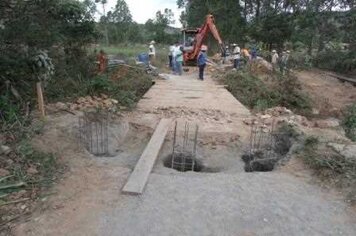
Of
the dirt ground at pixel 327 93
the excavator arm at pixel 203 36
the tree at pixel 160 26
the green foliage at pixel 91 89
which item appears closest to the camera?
the green foliage at pixel 91 89

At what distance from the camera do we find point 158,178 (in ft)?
17.7

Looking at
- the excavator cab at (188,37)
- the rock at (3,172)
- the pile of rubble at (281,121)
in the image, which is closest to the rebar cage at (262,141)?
the pile of rubble at (281,121)

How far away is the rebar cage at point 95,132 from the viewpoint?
22.6 feet

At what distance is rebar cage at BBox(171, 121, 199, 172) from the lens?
266 inches

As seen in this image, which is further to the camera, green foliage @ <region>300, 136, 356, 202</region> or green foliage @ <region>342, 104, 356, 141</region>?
green foliage @ <region>342, 104, 356, 141</region>

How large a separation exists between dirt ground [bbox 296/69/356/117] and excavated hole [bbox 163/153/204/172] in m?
6.02

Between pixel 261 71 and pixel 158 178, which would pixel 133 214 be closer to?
pixel 158 178

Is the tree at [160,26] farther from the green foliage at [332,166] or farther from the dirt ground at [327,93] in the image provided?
the green foliage at [332,166]

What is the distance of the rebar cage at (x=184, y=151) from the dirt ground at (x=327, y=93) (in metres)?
5.41

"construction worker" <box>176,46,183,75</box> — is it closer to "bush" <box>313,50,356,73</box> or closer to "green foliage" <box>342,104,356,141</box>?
"green foliage" <box>342,104,356,141</box>

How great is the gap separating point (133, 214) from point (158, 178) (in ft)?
3.54

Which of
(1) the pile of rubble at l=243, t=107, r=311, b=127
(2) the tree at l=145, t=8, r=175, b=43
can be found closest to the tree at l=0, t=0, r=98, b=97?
(1) the pile of rubble at l=243, t=107, r=311, b=127

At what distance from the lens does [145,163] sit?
5844mm

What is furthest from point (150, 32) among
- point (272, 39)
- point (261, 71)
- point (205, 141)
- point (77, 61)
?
point (205, 141)
